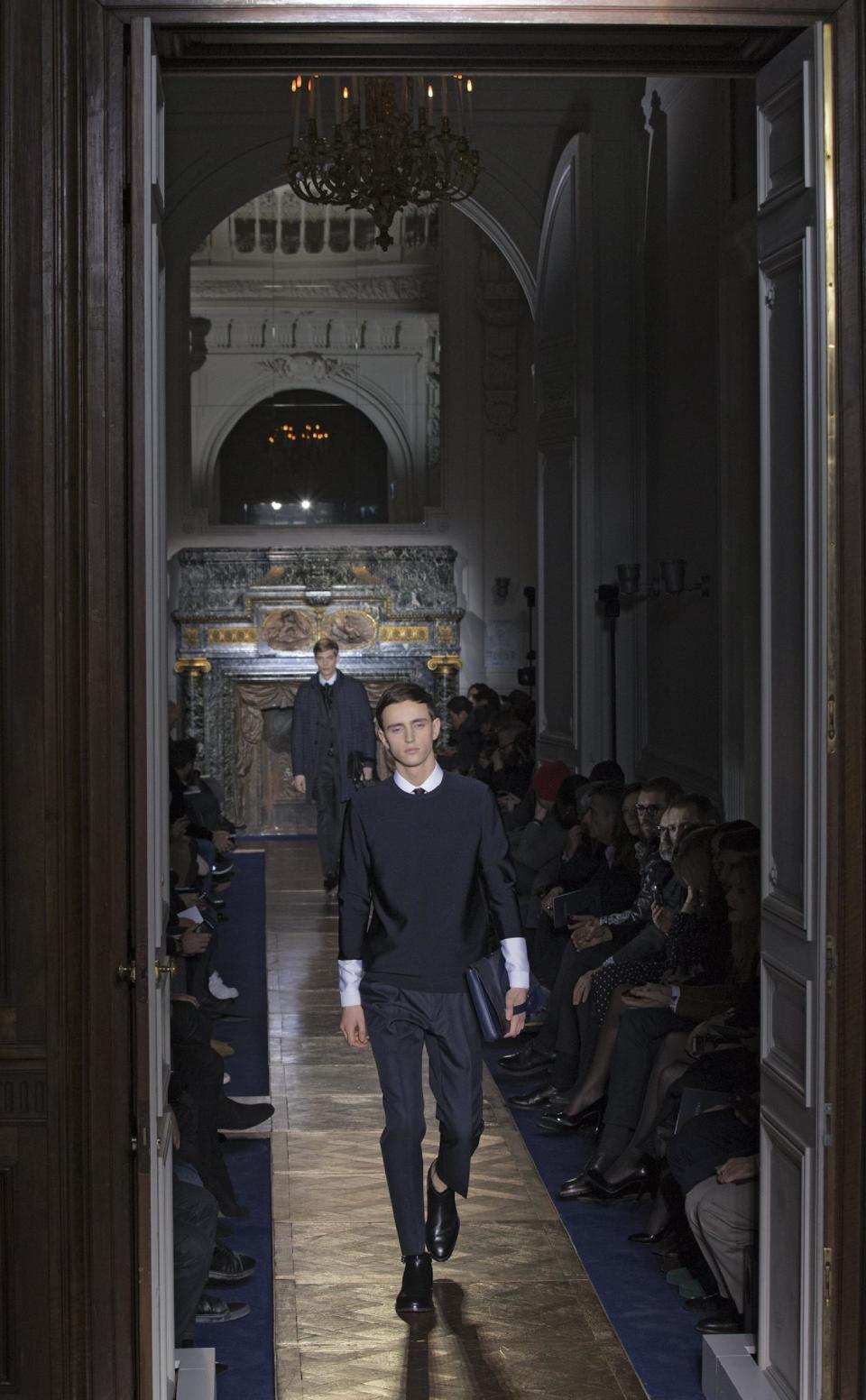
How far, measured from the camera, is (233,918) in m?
12.2

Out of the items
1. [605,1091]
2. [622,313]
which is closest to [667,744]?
[622,313]

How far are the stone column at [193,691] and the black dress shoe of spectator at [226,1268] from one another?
487 inches

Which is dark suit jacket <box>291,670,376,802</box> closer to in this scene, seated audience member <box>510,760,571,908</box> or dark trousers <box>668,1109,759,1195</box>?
seated audience member <box>510,760,571,908</box>

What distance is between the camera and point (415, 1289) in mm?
4938

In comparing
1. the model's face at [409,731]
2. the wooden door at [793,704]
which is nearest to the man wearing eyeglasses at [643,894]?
the model's face at [409,731]

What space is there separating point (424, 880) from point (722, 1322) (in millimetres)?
1472

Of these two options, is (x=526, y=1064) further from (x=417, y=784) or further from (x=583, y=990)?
(x=417, y=784)

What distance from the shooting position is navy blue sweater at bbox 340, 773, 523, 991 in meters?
5.02

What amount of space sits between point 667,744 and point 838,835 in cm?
672

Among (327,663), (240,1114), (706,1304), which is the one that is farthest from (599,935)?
(327,663)

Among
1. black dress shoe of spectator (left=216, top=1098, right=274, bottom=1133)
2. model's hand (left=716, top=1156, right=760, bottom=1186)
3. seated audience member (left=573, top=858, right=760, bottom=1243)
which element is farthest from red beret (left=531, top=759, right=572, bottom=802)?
model's hand (left=716, top=1156, right=760, bottom=1186)

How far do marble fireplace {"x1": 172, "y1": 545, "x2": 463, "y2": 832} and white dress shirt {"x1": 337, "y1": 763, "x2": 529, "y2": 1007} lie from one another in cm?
1239

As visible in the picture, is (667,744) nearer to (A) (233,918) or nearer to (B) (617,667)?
(B) (617,667)

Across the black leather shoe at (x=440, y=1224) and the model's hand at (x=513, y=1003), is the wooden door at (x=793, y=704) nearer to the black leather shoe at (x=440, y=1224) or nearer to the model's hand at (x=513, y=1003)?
the model's hand at (x=513, y=1003)
